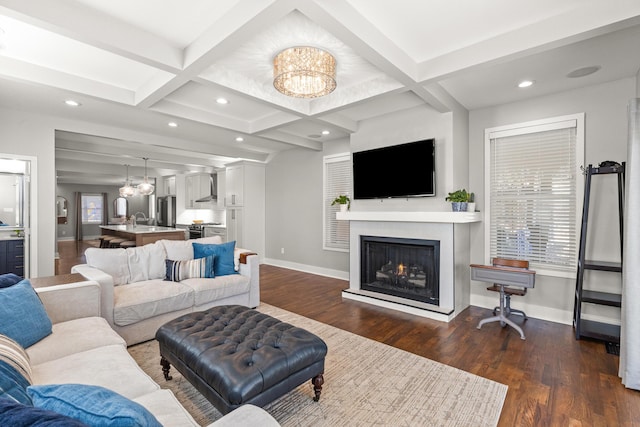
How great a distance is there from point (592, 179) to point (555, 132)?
657 mm

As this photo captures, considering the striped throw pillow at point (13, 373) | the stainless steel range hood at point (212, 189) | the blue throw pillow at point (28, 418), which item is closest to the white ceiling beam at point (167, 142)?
the stainless steel range hood at point (212, 189)

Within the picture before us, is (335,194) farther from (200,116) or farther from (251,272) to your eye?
(200,116)

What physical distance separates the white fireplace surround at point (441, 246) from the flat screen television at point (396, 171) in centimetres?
32

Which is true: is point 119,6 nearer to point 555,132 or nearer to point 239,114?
point 239,114

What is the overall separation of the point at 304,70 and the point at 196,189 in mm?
7214

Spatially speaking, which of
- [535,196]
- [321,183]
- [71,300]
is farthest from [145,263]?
[535,196]

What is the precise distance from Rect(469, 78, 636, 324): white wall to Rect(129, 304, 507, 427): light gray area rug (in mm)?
1913

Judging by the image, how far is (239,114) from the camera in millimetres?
4473

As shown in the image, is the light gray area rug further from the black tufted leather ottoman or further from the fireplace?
the fireplace

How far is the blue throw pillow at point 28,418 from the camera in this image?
0.62m

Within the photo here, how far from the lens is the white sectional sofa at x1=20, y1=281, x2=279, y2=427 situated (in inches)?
51.3

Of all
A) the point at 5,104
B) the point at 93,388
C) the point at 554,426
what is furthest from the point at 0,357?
the point at 5,104

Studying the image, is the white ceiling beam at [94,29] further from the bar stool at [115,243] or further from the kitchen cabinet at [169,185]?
the kitchen cabinet at [169,185]

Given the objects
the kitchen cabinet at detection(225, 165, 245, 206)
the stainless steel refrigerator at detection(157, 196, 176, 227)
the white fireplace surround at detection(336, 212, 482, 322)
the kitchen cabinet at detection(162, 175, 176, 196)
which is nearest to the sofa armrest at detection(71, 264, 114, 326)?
the white fireplace surround at detection(336, 212, 482, 322)
